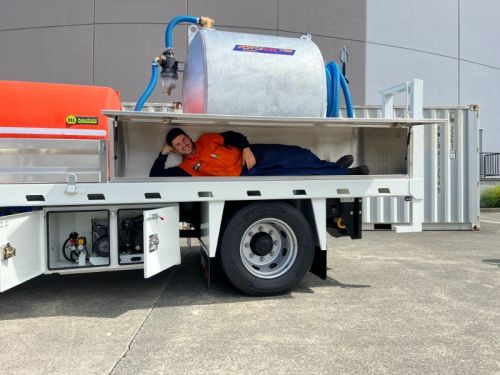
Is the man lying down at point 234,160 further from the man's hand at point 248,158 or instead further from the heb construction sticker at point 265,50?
the heb construction sticker at point 265,50

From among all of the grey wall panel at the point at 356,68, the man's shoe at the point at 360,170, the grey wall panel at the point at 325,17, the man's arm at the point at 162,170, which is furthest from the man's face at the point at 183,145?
the grey wall panel at the point at 356,68

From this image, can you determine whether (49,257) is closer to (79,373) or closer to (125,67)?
(79,373)

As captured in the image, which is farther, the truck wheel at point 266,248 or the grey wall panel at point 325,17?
the grey wall panel at point 325,17

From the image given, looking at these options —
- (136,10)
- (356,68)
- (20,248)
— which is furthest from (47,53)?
(20,248)

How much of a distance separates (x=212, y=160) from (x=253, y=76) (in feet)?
3.34

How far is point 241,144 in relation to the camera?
16.4ft

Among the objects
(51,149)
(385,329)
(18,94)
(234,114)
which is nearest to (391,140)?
(234,114)

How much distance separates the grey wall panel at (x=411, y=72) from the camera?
592 inches

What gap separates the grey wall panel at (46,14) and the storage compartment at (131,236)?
34.9 ft

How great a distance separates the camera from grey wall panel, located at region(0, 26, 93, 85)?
13188mm

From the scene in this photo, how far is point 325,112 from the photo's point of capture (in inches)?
192

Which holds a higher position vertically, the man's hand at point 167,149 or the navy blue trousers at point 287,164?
the man's hand at point 167,149

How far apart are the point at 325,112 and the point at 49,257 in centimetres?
321

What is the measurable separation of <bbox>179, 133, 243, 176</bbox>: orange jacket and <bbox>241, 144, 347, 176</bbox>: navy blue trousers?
21 cm
